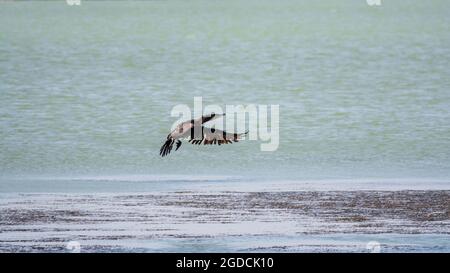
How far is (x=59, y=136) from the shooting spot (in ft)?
66.2

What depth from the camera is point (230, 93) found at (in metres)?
27.6

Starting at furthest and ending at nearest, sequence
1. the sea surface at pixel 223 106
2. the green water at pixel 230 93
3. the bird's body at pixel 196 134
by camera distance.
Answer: the green water at pixel 230 93, the sea surface at pixel 223 106, the bird's body at pixel 196 134

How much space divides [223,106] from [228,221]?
444 inches

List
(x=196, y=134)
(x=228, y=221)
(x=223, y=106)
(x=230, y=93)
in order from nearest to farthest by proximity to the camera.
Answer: (x=196, y=134) → (x=228, y=221) → (x=223, y=106) → (x=230, y=93)

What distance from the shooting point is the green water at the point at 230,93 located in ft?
57.5

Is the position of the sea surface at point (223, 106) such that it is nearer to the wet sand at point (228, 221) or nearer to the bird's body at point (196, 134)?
the wet sand at point (228, 221)

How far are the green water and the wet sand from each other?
192cm

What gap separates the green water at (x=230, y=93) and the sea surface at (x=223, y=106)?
0.04 meters

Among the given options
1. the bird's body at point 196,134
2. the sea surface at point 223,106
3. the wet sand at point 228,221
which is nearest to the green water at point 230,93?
the sea surface at point 223,106

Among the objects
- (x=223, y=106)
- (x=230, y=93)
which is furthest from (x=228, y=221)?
(x=230, y=93)

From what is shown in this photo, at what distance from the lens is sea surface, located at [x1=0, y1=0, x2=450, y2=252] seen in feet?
49.4

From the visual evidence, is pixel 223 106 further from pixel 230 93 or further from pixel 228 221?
pixel 228 221

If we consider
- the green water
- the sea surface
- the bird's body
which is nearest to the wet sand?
the sea surface

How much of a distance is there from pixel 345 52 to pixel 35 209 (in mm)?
26803
